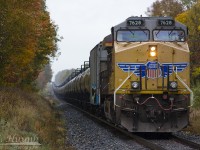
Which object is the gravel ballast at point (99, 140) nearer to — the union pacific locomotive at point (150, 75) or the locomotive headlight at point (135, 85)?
the union pacific locomotive at point (150, 75)

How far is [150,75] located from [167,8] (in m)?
45.2

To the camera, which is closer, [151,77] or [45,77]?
[151,77]

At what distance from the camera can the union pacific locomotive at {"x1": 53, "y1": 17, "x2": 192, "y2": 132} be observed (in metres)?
13.4

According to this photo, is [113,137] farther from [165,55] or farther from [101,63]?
[101,63]

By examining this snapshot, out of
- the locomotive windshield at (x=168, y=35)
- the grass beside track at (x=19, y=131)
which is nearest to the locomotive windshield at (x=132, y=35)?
the locomotive windshield at (x=168, y=35)

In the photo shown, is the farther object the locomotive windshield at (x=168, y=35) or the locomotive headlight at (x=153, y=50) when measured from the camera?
the locomotive windshield at (x=168, y=35)

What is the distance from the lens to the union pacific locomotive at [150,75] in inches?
527

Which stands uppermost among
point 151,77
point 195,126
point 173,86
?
point 151,77

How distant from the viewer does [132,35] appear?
14398mm

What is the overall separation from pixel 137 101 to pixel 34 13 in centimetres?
997

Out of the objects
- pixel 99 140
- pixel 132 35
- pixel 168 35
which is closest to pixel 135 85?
pixel 132 35

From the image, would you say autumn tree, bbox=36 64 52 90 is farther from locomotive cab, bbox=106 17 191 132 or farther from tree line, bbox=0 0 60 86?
locomotive cab, bbox=106 17 191 132

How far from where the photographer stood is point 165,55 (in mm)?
13789

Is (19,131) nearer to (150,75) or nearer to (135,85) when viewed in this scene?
(135,85)
